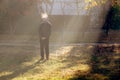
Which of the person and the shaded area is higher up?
the person

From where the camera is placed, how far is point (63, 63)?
1398cm

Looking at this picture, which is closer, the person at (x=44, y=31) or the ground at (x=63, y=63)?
the ground at (x=63, y=63)

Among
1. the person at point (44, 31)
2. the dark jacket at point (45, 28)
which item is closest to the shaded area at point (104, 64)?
the person at point (44, 31)

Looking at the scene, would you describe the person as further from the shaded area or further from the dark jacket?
the shaded area

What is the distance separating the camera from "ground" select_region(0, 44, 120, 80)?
11695 millimetres

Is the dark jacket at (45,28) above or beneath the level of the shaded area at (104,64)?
above

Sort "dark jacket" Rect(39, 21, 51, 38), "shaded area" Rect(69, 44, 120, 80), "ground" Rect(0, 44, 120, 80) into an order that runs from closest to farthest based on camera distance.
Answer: "shaded area" Rect(69, 44, 120, 80)
"ground" Rect(0, 44, 120, 80)
"dark jacket" Rect(39, 21, 51, 38)

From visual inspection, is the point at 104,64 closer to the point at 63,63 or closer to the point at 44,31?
the point at 63,63

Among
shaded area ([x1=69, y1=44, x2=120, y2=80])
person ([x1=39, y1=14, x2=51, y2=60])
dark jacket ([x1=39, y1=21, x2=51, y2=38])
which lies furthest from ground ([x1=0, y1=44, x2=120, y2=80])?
dark jacket ([x1=39, y1=21, x2=51, y2=38])

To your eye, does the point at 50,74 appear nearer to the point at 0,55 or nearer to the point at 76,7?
the point at 0,55

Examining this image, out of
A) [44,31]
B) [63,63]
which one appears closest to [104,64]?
[63,63]

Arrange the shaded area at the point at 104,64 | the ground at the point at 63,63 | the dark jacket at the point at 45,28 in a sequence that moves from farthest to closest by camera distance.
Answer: the dark jacket at the point at 45,28 → the ground at the point at 63,63 → the shaded area at the point at 104,64

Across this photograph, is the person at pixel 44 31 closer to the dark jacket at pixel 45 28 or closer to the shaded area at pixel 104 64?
the dark jacket at pixel 45 28

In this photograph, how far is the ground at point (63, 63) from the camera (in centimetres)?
1170
